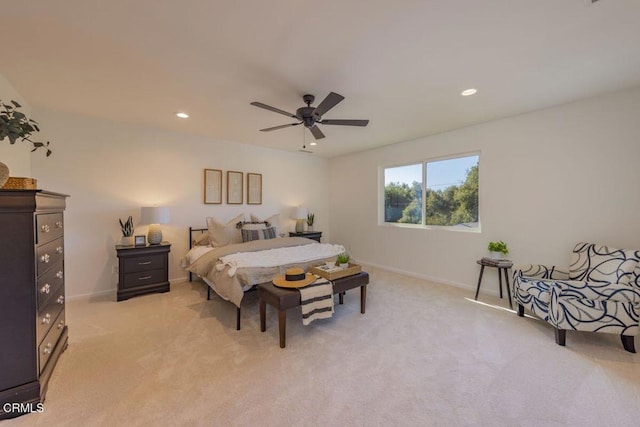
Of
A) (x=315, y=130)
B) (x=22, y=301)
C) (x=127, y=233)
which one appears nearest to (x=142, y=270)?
(x=127, y=233)

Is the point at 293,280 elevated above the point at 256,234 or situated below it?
below

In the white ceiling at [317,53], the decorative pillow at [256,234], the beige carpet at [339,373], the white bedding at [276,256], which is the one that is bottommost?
the beige carpet at [339,373]

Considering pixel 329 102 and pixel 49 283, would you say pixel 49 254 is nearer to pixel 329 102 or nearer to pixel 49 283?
pixel 49 283

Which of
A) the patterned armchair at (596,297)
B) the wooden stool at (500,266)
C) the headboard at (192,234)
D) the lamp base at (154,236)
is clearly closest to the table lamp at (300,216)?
the headboard at (192,234)

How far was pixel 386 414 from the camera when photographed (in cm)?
169

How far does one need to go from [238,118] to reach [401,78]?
2.31m

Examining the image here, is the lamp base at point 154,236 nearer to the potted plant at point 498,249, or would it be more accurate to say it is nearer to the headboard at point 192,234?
the headboard at point 192,234

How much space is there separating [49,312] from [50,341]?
23cm

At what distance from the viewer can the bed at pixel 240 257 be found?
292cm

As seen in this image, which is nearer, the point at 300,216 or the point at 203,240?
the point at 203,240

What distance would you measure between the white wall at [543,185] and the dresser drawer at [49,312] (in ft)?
16.0

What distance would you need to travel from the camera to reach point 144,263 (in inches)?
150

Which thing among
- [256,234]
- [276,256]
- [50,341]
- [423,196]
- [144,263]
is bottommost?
[50,341]

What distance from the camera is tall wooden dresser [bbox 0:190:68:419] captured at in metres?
1.62
